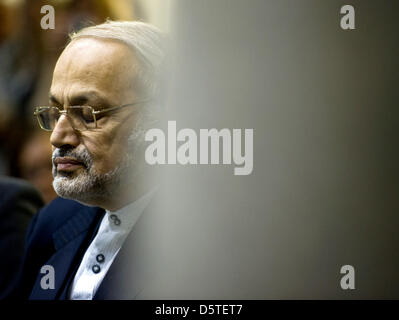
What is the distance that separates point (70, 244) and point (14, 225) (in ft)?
0.84

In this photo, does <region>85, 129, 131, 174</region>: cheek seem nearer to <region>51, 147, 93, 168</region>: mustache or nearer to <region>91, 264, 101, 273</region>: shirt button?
<region>51, 147, 93, 168</region>: mustache

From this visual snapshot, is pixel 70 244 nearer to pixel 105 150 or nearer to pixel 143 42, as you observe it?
pixel 105 150

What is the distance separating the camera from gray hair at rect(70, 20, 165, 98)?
220 centimetres

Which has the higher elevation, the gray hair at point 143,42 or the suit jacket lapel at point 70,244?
the gray hair at point 143,42

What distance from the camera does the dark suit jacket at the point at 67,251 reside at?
88.6 inches

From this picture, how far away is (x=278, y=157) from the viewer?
238 centimetres

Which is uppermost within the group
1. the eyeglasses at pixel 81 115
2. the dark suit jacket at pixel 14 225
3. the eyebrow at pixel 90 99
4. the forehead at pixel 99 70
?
the forehead at pixel 99 70

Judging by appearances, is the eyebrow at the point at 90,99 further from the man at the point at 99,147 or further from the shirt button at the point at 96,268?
the shirt button at the point at 96,268

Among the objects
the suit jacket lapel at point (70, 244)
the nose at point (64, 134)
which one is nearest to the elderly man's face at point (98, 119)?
the nose at point (64, 134)

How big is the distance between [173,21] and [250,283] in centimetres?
95

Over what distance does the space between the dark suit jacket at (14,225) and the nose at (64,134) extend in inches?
10.3

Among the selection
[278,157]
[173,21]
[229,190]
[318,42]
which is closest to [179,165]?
[229,190]

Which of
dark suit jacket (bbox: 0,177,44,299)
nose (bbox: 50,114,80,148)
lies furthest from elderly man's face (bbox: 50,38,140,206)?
dark suit jacket (bbox: 0,177,44,299)

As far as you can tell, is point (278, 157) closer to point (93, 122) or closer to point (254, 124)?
point (254, 124)
